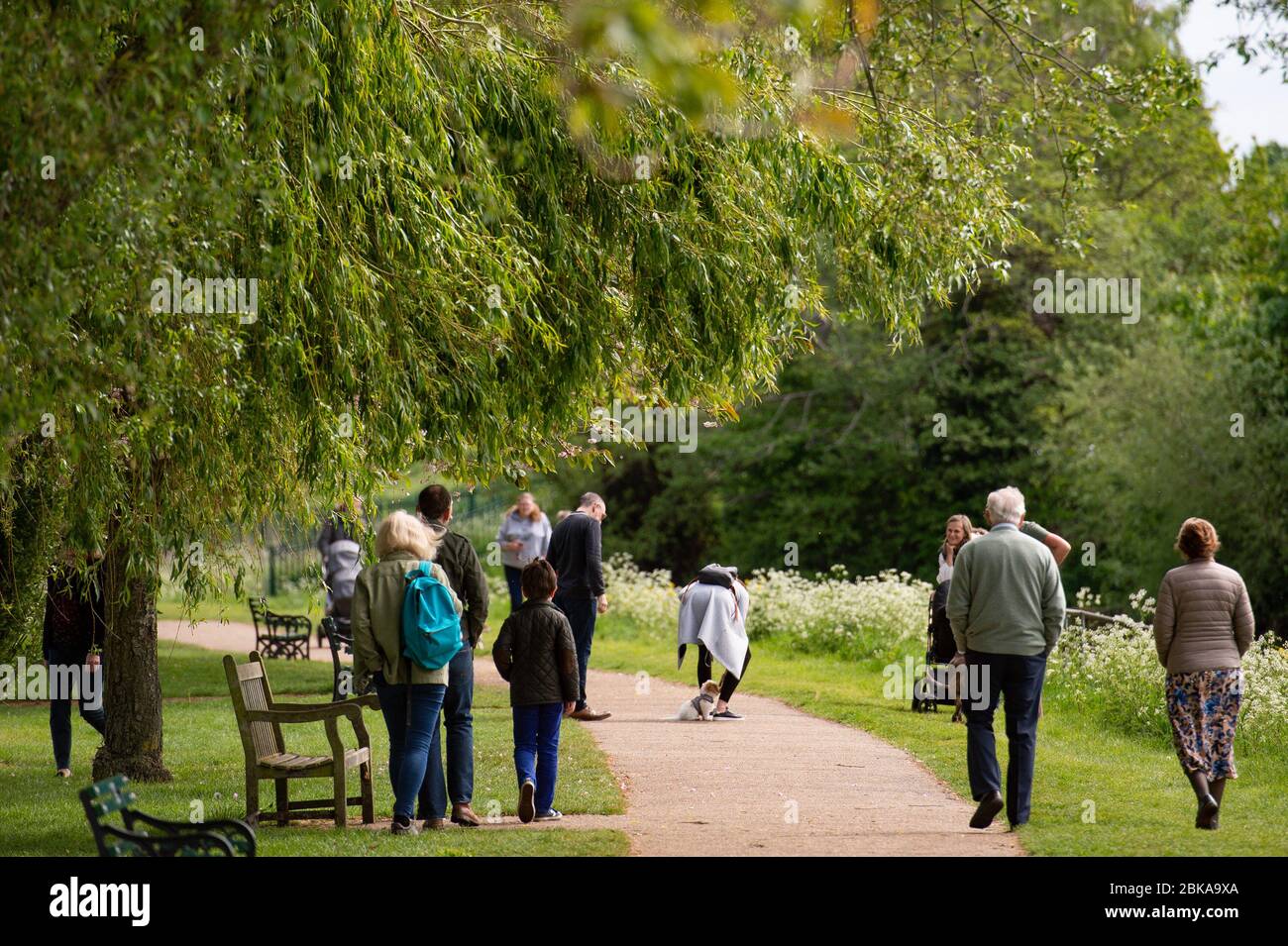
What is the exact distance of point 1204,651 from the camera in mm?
9219

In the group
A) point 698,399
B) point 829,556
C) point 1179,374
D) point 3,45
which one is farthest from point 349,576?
point 829,556

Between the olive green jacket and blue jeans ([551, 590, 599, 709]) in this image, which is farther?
blue jeans ([551, 590, 599, 709])

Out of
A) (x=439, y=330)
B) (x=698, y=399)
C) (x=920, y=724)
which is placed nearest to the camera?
(x=439, y=330)

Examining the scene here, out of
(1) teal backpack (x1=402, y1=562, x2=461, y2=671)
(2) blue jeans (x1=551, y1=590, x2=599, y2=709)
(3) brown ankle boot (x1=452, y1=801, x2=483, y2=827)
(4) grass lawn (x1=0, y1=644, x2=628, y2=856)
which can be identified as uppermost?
(1) teal backpack (x1=402, y1=562, x2=461, y2=671)

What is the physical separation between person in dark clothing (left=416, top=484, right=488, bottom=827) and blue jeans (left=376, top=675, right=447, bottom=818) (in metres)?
0.32

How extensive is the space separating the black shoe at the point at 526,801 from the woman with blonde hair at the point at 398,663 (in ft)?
2.19

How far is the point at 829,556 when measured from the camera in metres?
37.8

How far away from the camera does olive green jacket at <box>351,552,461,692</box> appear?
840cm

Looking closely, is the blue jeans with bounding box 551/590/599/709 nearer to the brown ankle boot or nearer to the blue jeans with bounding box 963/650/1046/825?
the brown ankle boot

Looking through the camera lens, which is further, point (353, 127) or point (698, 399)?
point (698, 399)

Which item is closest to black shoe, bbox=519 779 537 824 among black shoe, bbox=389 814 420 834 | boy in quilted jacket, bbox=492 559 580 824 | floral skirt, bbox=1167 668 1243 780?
boy in quilted jacket, bbox=492 559 580 824
